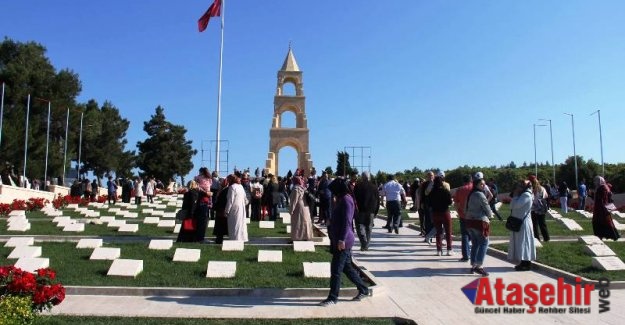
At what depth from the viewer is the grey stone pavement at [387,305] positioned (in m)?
7.18

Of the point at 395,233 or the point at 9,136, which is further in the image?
the point at 9,136

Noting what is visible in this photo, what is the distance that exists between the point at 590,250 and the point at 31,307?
946 centimetres

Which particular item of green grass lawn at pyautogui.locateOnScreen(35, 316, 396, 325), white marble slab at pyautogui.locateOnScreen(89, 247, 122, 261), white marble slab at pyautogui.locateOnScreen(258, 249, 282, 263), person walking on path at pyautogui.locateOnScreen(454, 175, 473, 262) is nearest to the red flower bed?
green grass lawn at pyautogui.locateOnScreen(35, 316, 396, 325)

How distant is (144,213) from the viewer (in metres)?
21.8

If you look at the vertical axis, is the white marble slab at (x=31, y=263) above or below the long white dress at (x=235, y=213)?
below

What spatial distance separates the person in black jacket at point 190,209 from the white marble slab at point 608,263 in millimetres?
8526

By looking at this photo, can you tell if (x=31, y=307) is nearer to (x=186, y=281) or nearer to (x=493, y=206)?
(x=186, y=281)

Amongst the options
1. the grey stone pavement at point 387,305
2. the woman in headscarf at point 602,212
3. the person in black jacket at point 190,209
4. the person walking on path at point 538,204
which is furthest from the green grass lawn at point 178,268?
the woman in headscarf at point 602,212

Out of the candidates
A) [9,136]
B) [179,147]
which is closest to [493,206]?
[9,136]

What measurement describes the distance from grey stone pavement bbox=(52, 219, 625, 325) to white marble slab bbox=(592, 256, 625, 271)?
1059mm

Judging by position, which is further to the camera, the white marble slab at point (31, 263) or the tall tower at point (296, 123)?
the tall tower at point (296, 123)

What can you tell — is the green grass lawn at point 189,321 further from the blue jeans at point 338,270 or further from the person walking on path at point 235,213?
the person walking on path at point 235,213

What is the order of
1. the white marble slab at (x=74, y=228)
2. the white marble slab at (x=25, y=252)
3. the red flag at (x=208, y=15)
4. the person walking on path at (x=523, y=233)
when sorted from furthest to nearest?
the red flag at (x=208, y=15) → the white marble slab at (x=74, y=228) → the person walking on path at (x=523, y=233) → the white marble slab at (x=25, y=252)

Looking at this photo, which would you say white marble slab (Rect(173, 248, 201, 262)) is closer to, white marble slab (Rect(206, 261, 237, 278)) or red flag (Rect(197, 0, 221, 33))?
white marble slab (Rect(206, 261, 237, 278))
